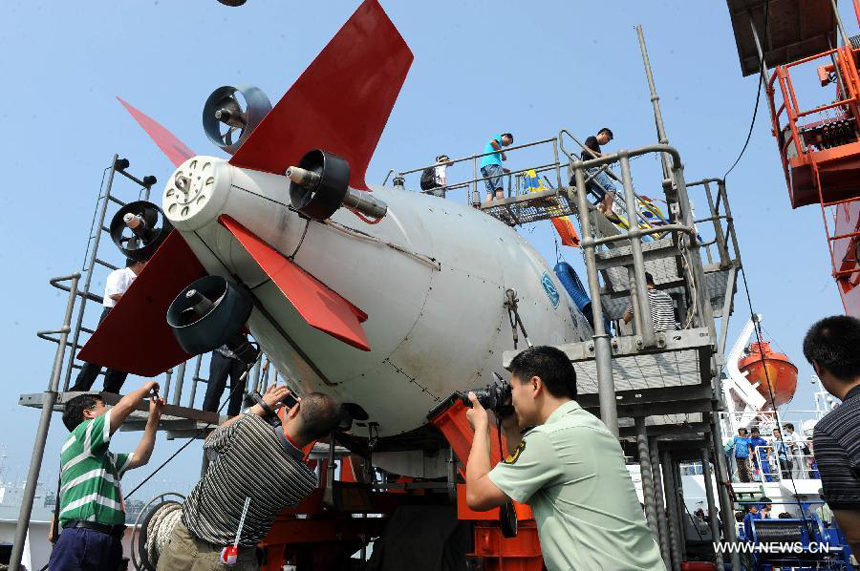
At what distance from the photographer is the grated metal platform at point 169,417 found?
5.35m

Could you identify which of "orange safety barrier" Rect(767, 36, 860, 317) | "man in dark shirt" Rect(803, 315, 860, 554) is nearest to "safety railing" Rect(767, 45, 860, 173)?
"orange safety barrier" Rect(767, 36, 860, 317)

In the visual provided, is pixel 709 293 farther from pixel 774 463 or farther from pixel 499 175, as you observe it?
pixel 774 463

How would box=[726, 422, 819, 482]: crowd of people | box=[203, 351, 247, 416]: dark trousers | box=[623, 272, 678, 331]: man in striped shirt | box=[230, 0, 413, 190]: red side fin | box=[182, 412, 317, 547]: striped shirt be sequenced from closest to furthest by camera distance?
box=[182, 412, 317, 547]: striped shirt
box=[230, 0, 413, 190]: red side fin
box=[623, 272, 678, 331]: man in striped shirt
box=[203, 351, 247, 416]: dark trousers
box=[726, 422, 819, 482]: crowd of people

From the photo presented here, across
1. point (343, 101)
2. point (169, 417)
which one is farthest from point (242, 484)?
point (169, 417)

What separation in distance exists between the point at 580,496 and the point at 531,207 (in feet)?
24.6

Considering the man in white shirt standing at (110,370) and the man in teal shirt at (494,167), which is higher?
the man in teal shirt at (494,167)

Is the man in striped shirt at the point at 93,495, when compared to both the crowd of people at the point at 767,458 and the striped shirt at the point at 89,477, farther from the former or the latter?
the crowd of people at the point at 767,458

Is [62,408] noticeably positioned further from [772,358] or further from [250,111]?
[772,358]

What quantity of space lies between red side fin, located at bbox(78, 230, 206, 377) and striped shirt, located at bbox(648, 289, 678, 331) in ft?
15.2

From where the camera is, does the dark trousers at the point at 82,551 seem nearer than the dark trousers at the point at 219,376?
Yes

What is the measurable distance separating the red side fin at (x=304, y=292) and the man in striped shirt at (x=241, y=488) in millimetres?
382

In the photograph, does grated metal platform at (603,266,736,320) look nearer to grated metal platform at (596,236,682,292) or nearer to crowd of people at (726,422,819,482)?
grated metal platform at (596,236,682,292)

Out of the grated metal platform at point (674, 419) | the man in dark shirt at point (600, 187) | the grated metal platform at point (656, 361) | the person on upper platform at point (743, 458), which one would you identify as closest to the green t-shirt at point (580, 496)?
Result: the grated metal platform at point (656, 361)

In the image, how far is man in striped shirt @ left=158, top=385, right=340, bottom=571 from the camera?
300cm
